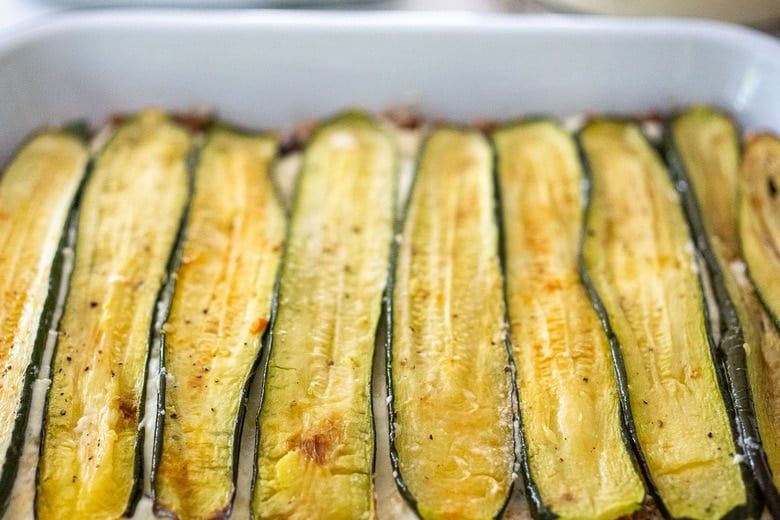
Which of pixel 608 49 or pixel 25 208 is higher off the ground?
pixel 608 49

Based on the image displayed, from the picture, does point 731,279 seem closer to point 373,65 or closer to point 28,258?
point 373,65

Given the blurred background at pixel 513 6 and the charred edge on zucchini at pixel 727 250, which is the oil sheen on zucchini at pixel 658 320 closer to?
the charred edge on zucchini at pixel 727 250

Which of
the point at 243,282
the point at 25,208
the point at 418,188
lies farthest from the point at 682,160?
the point at 25,208

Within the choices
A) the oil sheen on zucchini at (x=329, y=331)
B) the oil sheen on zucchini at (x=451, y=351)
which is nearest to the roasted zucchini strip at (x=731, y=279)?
the oil sheen on zucchini at (x=451, y=351)

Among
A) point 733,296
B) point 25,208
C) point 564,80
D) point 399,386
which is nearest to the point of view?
point 399,386

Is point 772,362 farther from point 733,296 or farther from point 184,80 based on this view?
point 184,80

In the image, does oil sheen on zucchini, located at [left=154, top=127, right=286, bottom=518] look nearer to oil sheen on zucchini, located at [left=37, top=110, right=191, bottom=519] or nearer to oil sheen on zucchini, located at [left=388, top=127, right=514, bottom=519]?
oil sheen on zucchini, located at [left=37, top=110, right=191, bottom=519]

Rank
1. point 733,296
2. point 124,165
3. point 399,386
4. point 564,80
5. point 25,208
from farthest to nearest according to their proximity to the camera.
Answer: point 564,80 < point 124,165 < point 25,208 < point 733,296 < point 399,386
